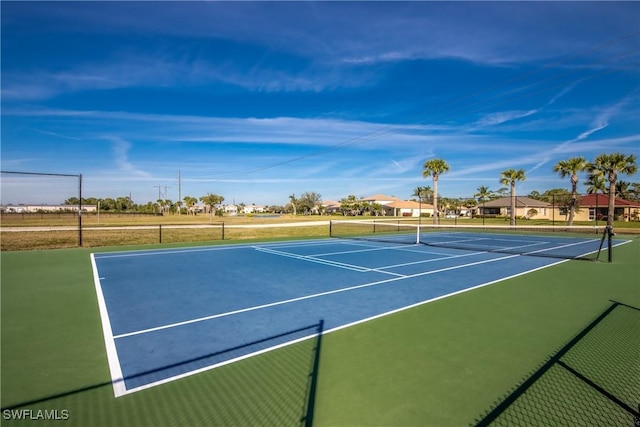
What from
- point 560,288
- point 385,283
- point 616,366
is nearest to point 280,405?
point 616,366

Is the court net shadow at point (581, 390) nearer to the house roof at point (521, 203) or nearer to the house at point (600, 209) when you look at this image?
the house at point (600, 209)

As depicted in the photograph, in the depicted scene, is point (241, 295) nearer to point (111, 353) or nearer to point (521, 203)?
point (111, 353)

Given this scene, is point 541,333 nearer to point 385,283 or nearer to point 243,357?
point 385,283

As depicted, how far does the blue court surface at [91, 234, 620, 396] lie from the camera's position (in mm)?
4820

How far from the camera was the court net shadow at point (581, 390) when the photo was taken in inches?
129

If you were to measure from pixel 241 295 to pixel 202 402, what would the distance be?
4.49 m

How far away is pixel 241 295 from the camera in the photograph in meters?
7.98

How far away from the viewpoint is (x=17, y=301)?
24.3 feet

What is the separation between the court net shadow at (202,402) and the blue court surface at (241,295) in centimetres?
25

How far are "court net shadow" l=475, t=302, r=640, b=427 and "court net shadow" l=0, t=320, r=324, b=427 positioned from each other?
1.87 meters

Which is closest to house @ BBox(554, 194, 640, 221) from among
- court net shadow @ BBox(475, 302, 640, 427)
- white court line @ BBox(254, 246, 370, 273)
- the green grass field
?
white court line @ BBox(254, 246, 370, 273)

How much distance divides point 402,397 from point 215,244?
17315 millimetres

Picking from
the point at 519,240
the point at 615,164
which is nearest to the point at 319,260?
the point at 519,240

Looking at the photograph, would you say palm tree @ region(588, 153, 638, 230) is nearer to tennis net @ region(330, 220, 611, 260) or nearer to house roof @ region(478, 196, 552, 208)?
tennis net @ region(330, 220, 611, 260)
